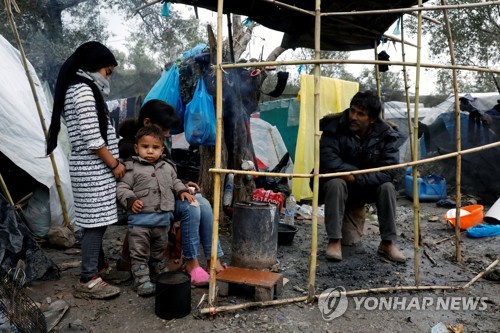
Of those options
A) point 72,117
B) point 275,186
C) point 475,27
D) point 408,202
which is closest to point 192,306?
point 72,117

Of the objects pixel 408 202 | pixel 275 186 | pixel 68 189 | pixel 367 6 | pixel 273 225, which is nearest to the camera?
pixel 273 225

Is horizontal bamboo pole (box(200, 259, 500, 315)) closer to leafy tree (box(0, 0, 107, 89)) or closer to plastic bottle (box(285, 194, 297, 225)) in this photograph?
plastic bottle (box(285, 194, 297, 225))

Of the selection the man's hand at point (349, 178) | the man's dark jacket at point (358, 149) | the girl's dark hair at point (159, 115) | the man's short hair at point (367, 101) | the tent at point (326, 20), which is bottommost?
the man's hand at point (349, 178)

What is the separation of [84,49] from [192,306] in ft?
6.77

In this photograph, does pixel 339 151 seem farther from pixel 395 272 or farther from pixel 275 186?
pixel 275 186

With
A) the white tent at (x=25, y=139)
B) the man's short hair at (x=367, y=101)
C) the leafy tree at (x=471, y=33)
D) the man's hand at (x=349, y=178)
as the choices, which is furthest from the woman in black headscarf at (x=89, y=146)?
the leafy tree at (x=471, y=33)

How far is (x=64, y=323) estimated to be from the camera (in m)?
2.50

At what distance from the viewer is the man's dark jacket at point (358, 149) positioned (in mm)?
3836

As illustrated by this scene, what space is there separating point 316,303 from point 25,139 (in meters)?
3.63

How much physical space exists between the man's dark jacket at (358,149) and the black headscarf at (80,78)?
88.0 inches

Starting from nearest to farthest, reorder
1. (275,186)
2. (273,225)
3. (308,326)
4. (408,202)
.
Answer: (308,326) → (273,225) → (275,186) → (408,202)

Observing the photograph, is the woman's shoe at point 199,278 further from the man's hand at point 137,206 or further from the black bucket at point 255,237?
the man's hand at point 137,206

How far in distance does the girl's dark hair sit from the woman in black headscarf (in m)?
0.51

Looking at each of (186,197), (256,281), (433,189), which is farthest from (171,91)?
(433,189)
